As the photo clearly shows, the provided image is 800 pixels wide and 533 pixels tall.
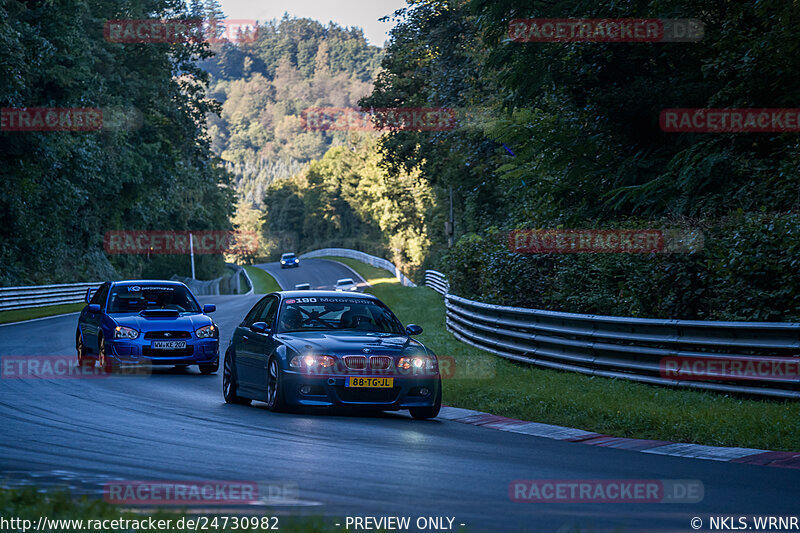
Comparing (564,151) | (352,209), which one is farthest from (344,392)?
(352,209)

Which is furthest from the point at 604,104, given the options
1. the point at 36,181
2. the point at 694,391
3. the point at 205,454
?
the point at 36,181

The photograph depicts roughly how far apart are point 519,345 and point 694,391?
16.3 ft

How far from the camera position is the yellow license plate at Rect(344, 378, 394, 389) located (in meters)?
11.1

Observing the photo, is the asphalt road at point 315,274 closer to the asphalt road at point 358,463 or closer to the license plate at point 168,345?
the license plate at point 168,345

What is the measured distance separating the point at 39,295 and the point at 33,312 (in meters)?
5.18

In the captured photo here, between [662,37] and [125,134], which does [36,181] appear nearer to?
[125,134]

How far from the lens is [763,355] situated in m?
11.5

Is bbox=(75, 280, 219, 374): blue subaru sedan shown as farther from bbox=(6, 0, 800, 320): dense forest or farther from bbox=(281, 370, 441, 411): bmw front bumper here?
bbox=(281, 370, 441, 411): bmw front bumper

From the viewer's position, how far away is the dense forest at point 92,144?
139 feet

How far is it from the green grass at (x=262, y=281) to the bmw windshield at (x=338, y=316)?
74472 mm

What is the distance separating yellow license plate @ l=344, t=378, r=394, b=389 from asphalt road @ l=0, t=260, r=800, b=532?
41cm

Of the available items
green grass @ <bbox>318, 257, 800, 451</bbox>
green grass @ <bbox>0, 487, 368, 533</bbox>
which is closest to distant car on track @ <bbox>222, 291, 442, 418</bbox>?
green grass @ <bbox>318, 257, 800, 451</bbox>

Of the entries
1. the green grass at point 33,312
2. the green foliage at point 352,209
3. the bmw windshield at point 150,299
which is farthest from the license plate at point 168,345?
the green foliage at point 352,209

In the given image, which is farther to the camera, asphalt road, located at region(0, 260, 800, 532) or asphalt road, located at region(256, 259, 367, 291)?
asphalt road, located at region(256, 259, 367, 291)
